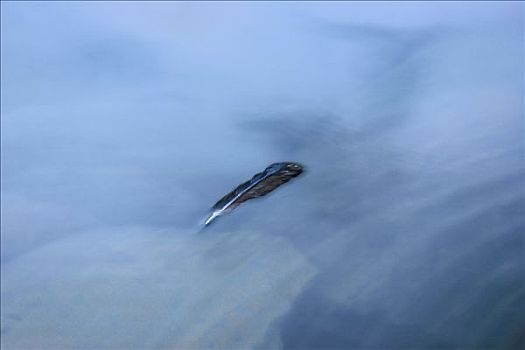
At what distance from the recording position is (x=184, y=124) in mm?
976

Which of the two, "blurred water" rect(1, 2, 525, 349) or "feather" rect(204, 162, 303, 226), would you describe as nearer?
"blurred water" rect(1, 2, 525, 349)

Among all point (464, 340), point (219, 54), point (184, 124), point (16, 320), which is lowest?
point (464, 340)

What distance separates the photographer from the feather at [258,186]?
0.83 m

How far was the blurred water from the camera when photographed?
69cm

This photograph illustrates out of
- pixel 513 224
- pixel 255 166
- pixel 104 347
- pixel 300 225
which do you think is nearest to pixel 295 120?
pixel 255 166

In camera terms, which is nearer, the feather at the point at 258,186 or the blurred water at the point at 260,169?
the blurred water at the point at 260,169

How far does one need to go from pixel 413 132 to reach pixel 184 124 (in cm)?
36

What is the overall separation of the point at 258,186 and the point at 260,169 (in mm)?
40

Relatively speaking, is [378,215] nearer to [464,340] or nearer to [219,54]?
[464,340]

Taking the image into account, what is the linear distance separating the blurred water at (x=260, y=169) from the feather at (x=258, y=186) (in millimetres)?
16

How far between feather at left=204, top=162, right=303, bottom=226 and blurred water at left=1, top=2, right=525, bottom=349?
16 millimetres

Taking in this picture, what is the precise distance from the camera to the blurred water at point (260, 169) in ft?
2.25

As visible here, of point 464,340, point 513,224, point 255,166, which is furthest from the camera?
point 255,166

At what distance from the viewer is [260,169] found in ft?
2.91
